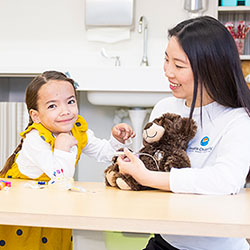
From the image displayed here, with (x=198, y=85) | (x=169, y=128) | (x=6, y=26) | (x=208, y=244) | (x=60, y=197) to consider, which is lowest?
(x=208, y=244)

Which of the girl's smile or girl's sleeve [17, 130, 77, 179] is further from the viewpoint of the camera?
the girl's smile

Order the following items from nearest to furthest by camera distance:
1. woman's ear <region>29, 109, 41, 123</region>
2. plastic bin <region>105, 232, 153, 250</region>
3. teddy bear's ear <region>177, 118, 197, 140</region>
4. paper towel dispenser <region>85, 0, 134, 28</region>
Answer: teddy bear's ear <region>177, 118, 197, 140</region> → woman's ear <region>29, 109, 41, 123</region> → plastic bin <region>105, 232, 153, 250</region> → paper towel dispenser <region>85, 0, 134, 28</region>

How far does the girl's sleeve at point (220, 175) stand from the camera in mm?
869

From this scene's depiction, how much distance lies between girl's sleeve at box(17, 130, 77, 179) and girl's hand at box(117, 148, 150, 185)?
0.21 m

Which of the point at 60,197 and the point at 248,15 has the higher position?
the point at 248,15

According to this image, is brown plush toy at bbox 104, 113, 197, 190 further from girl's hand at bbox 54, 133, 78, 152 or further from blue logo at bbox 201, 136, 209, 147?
girl's hand at bbox 54, 133, 78, 152

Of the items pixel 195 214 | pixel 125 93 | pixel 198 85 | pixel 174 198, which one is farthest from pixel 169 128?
pixel 125 93

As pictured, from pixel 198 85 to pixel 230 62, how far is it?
9 centimetres

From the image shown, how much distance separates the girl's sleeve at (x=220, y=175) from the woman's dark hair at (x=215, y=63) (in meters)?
0.15

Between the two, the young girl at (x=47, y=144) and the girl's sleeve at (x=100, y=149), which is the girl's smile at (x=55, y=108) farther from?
the girl's sleeve at (x=100, y=149)

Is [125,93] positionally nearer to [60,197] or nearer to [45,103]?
[45,103]

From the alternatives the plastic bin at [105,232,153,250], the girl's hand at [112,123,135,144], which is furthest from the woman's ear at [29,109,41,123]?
the plastic bin at [105,232,153,250]

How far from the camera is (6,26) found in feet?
10.1

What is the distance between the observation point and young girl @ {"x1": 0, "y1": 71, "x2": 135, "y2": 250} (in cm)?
112
